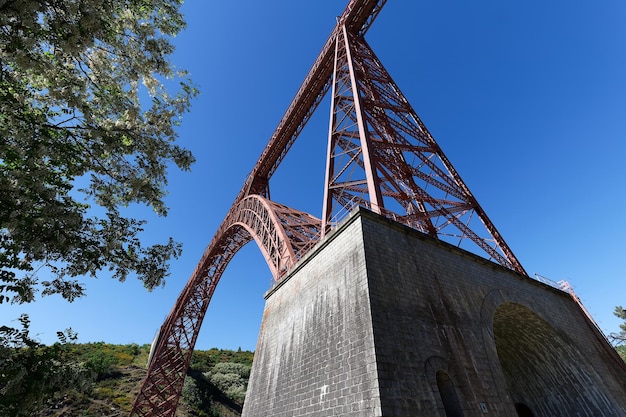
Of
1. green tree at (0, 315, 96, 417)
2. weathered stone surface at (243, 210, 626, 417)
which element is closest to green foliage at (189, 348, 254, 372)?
weathered stone surface at (243, 210, 626, 417)

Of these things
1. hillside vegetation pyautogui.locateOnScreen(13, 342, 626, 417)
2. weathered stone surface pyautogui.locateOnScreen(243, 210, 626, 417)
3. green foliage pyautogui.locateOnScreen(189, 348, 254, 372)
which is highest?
green foliage pyautogui.locateOnScreen(189, 348, 254, 372)

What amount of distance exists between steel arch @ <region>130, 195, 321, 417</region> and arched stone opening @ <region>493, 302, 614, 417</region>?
6.95 m

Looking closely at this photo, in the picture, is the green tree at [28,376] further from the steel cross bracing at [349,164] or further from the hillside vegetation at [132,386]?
the hillside vegetation at [132,386]

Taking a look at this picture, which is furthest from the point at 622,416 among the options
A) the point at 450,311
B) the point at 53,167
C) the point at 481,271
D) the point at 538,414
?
the point at 53,167

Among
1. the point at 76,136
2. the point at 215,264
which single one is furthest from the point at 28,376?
the point at 215,264

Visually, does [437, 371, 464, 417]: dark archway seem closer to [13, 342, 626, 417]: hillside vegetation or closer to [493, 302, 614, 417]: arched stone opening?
[493, 302, 614, 417]: arched stone opening

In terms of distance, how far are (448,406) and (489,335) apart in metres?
2.37

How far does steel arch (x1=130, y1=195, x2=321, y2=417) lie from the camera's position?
12.7m

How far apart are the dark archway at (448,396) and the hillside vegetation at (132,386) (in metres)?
20.5

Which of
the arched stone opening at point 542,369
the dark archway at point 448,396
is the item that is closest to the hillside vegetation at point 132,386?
the dark archway at point 448,396

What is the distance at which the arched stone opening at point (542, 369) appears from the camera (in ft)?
28.3

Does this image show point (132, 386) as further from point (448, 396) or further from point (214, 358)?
point (448, 396)

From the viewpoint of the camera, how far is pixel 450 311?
628 centimetres

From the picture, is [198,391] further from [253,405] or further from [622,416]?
[622,416]
